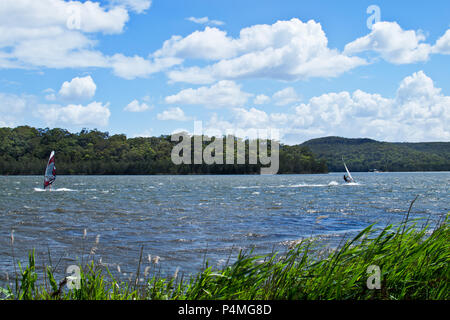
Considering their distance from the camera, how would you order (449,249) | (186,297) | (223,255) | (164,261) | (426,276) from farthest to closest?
(223,255) → (164,261) → (449,249) → (426,276) → (186,297)

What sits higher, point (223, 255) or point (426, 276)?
point (426, 276)

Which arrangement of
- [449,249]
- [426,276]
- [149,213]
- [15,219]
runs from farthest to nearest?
[149,213] → [15,219] → [449,249] → [426,276]

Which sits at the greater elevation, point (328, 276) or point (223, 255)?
point (328, 276)

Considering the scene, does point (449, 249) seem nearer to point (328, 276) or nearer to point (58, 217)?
point (328, 276)

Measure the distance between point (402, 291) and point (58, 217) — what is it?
1027 inches

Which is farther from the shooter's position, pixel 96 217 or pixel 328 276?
pixel 96 217

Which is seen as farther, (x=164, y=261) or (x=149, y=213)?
(x=149, y=213)

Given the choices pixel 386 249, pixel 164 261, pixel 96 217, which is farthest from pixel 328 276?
pixel 96 217

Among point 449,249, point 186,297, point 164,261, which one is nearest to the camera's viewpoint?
point 186,297

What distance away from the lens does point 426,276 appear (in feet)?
21.0

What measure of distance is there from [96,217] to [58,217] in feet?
8.18

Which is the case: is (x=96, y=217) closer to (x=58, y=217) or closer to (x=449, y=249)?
(x=58, y=217)
